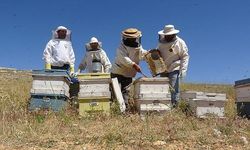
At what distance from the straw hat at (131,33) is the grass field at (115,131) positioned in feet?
6.28

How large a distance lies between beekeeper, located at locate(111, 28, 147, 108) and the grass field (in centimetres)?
151

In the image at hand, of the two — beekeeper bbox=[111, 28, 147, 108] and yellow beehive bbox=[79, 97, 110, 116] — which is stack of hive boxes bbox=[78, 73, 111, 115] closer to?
yellow beehive bbox=[79, 97, 110, 116]

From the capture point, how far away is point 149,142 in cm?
648

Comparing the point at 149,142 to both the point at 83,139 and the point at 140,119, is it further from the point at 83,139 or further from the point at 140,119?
the point at 140,119

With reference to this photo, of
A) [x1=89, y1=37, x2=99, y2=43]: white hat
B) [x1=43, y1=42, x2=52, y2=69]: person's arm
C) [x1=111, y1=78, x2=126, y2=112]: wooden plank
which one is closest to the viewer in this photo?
[x1=111, y1=78, x2=126, y2=112]: wooden plank

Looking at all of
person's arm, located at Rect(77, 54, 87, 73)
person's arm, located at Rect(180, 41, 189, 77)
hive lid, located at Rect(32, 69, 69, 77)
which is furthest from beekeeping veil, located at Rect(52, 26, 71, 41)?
person's arm, located at Rect(180, 41, 189, 77)

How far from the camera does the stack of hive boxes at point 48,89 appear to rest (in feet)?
28.9

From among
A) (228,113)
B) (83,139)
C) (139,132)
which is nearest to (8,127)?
(83,139)

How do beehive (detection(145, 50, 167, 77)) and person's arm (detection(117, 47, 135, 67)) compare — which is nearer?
person's arm (detection(117, 47, 135, 67))

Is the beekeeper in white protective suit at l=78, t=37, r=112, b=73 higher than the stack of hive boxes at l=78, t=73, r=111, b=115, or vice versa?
the beekeeper in white protective suit at l=78, t=37, r=112, b=73

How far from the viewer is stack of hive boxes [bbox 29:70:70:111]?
880cm

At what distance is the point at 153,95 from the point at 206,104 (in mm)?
1110

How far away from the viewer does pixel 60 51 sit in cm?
1004

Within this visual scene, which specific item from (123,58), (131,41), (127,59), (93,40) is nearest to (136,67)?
(127,59)
